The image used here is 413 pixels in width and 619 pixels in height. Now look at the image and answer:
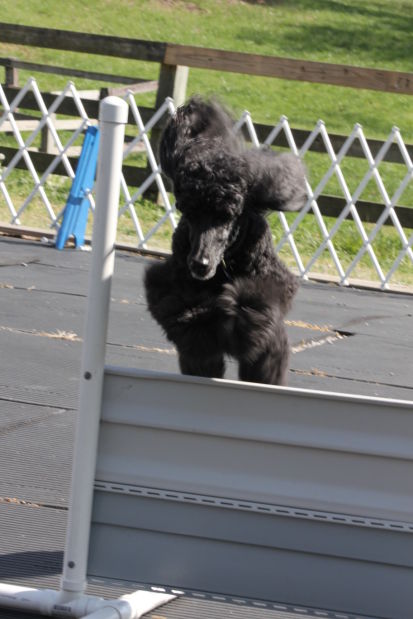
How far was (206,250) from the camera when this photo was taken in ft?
9.18

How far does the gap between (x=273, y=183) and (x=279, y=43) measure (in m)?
18.8

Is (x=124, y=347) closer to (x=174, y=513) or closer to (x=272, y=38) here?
(x=174, y=513)

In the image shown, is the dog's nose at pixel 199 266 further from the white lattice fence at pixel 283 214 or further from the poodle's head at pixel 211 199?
the white lattice fence at pixel 283 214

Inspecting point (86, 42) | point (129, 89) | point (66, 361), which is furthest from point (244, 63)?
point (66, 361)

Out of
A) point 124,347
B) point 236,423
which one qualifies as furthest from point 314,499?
point 124,347

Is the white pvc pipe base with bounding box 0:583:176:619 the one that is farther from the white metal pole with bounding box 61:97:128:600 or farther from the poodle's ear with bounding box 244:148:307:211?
the poodle's ear with bounding box 244:148:307:211

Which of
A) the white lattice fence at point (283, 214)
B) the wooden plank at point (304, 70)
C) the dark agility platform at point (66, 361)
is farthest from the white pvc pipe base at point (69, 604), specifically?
the wooden plank at point (304, 70)

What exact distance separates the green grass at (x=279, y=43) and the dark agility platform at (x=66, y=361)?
Answer: 6093 mm

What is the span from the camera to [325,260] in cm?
956

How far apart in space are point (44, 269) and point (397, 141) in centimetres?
336

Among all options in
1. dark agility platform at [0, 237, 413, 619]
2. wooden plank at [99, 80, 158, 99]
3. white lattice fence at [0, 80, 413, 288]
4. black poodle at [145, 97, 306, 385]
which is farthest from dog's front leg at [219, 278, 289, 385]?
wooden plank at [99, 80, 158, 99]

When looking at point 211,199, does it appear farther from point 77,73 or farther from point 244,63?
point 77,73

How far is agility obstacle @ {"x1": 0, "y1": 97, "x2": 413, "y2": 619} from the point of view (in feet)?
7.72

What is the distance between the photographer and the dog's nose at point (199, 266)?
9.03 ft
